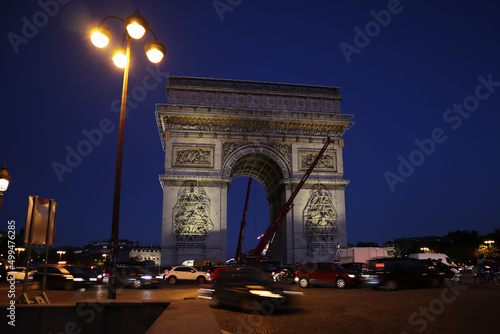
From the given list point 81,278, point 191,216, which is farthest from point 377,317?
point 191,216

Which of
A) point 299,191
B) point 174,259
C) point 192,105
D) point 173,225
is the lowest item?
point 174,259

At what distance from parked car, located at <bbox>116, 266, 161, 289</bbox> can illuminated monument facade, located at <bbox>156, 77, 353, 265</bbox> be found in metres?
16.1

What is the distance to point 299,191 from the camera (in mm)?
41031

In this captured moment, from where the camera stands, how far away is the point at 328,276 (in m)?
20.5

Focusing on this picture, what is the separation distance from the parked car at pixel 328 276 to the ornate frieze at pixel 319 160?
21.5 meters

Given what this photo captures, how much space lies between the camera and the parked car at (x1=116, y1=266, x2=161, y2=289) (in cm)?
2100

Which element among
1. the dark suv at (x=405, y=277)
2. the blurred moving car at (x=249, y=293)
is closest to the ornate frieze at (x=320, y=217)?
the dark suv at (x=405, y=277)

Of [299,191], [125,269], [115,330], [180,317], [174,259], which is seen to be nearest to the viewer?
[180,317]

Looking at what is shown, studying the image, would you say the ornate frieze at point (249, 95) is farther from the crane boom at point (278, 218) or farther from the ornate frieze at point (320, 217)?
the ornate frieze at point (320, 217)

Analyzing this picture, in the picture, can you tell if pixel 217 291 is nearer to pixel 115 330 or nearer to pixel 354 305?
pixel 354 305

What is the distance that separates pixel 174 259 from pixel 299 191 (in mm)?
14815

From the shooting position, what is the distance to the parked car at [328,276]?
65.8 ft

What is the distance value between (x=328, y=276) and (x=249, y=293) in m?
10.2

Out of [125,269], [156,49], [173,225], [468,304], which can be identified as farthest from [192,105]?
[468,304]
